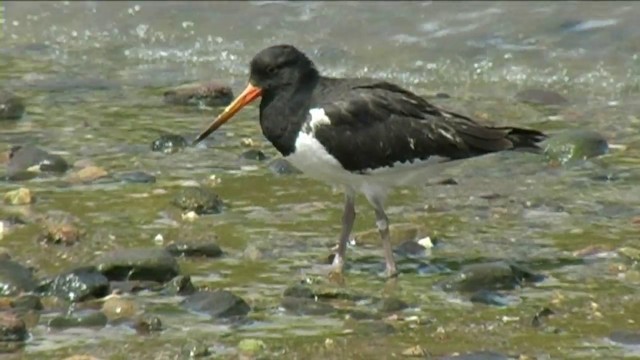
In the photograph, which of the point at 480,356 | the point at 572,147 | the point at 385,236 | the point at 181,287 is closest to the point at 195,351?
the point at 181,287

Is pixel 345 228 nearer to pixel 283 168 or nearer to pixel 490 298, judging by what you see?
pixel 490 298

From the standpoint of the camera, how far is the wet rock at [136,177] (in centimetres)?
960

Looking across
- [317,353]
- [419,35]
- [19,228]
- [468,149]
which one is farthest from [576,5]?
[317,353]

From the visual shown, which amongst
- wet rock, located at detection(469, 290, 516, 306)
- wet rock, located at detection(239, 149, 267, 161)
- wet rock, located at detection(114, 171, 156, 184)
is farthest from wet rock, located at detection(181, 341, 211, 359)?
wet rock, located at detection(239, 149, 267, 161)

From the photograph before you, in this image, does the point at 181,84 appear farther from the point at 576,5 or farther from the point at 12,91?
the point at 576,5

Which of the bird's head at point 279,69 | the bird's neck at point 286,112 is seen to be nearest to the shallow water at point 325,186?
the bird's neck at point 286,112

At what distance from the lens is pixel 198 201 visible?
29.2 ft

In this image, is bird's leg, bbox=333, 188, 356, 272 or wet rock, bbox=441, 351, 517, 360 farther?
bird's leg, bbox=333, 188, 356, 272

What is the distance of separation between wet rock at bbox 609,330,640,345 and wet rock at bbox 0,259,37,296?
2.54 m

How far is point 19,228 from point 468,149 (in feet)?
7.65

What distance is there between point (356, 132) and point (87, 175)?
2.20m

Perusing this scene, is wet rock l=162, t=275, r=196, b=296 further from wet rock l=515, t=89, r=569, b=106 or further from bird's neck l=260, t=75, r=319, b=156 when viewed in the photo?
wet rock l=515, t=89, r=569, b=106

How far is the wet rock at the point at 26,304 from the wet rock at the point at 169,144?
131 inches

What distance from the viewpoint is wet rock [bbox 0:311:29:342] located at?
6645mm
